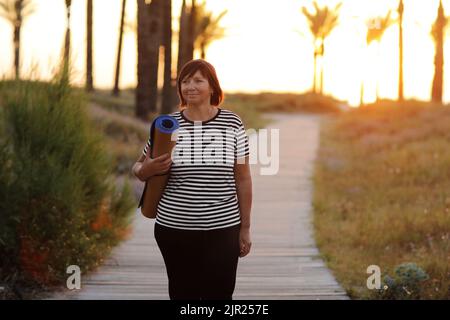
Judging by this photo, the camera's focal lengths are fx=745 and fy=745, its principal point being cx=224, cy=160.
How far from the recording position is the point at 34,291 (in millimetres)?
6859

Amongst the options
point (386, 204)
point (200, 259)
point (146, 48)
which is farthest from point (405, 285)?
point (146, 48)

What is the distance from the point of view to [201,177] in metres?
3.70

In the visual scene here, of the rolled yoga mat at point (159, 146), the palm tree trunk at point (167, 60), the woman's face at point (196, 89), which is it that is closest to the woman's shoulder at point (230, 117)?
the woman's face at point (196, 89)

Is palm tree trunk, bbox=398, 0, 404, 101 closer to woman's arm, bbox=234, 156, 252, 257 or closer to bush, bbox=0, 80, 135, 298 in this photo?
bush, bbox=0, 80, 135, 298

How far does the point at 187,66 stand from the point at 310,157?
54.5 ft

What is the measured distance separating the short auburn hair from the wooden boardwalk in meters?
3.23

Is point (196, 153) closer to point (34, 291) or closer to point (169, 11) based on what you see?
point (34, 291)

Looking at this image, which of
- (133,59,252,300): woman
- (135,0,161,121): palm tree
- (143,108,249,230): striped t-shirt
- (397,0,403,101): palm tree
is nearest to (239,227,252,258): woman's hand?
(133,59,252,300): woman

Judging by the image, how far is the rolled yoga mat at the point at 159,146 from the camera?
3586 mm

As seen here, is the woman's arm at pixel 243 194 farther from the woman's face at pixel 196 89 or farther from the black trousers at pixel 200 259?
the woman's face at pixel 196 89

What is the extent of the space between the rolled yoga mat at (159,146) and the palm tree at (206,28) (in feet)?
137

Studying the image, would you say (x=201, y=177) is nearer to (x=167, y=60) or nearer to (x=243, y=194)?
(x=243, y=194)

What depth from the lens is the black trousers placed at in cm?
377
